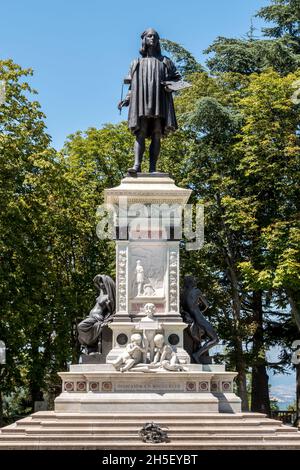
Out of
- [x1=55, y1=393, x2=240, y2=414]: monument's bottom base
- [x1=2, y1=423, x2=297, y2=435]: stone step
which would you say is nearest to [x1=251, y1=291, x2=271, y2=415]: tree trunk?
[x1=55, y1=393, x2=240, y2=414]: monument's bottom base

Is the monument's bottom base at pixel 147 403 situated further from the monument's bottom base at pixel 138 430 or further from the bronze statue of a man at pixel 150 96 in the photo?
the bronze statue of a man at pixel 150 96

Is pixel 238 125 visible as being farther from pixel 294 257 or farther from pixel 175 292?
pixel 175 292

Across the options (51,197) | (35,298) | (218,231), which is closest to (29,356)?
(35,298)

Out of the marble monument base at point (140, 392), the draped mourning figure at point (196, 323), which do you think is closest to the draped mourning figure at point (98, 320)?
the marble monument base at point (140, 392)

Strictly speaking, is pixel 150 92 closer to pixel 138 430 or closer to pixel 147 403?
pixel 147 403

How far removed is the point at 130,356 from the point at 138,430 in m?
1.89

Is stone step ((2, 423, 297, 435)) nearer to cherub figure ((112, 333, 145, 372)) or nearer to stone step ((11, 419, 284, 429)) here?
stone step ((11, 419, 284, 429))

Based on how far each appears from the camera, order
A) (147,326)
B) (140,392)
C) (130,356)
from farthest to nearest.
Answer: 1. (147,326)
2. (130,356)
3. (140,392)

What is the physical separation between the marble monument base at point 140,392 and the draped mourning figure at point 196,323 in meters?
0.73

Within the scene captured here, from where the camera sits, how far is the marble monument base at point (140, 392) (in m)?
15.0

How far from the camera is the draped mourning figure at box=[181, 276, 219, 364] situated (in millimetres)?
16469

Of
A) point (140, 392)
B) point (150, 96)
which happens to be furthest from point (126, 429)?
point (150, 96)

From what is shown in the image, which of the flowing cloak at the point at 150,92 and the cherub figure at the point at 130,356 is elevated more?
the flowing cloak at the point at 150,92

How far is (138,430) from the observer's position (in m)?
13.9
